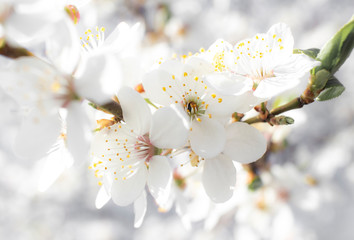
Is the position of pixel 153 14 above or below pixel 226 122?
below

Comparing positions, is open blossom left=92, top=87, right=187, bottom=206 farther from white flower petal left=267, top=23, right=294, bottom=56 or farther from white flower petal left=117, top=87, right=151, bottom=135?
white flower petal left=267, top=23, right=294, bottom=56

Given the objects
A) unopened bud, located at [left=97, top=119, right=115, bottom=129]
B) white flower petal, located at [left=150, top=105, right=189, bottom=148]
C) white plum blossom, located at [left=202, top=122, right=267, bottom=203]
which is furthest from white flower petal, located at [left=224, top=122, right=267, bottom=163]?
unopened bud, located at [left=97, top=119, right=115, bottom=129]

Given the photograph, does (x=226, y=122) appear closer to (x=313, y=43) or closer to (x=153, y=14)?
(x=153, y=14)

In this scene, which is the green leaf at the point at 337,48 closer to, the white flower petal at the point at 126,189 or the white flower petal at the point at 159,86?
the white flower petal at the point at 159,86

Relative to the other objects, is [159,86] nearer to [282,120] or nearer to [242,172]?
[282,120]

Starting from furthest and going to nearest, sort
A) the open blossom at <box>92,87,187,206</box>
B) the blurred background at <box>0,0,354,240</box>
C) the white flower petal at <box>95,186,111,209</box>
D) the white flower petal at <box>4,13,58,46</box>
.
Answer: the blurred background at <box>0,0,354,240</box>
the white flower petal at <box>95,186,111,209</box>
the open blossom at <box>92,87,187,206</box>
the white flower petal at <box>4,13,58,46</box>

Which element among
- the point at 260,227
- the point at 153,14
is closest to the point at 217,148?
the point at 260,227

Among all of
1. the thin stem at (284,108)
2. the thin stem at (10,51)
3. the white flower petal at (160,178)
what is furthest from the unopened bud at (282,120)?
the thin stem at (10,51)
